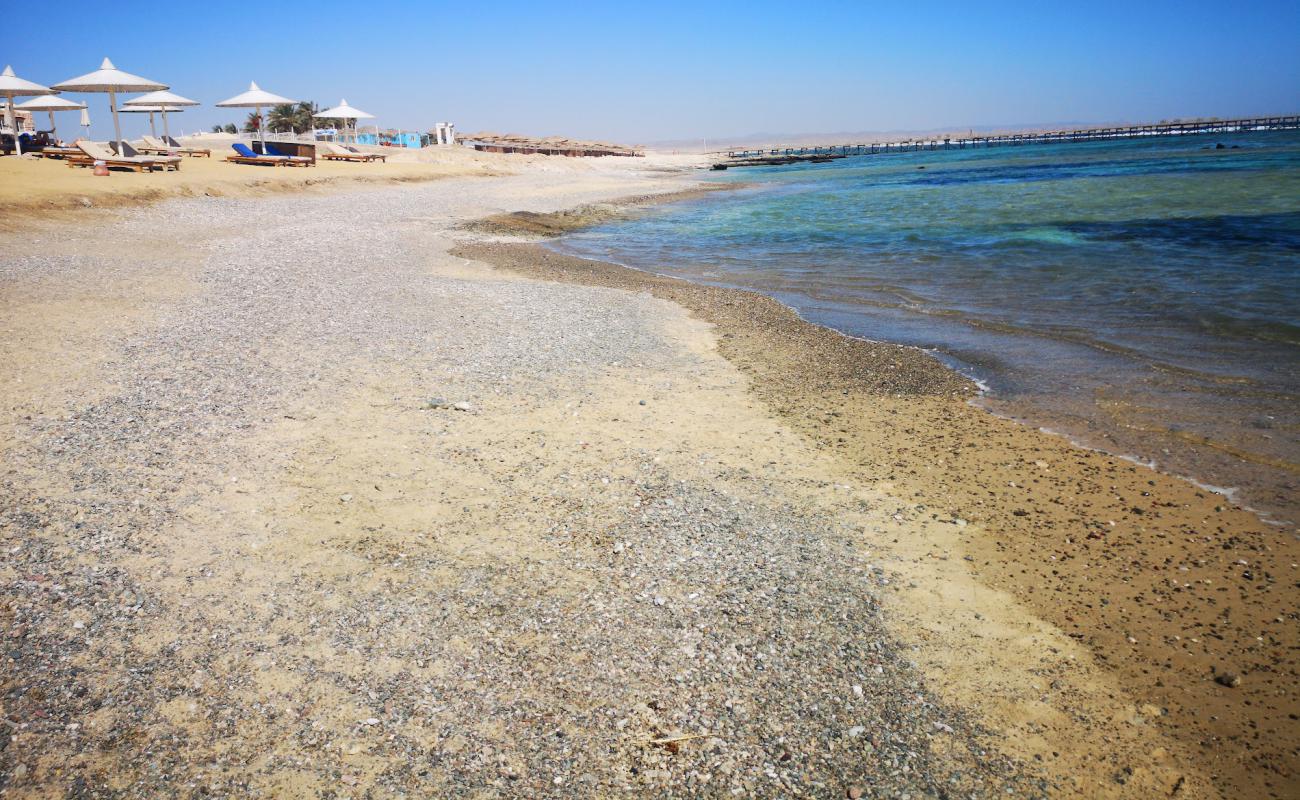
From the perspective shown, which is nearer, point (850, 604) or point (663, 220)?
point (850, 604)

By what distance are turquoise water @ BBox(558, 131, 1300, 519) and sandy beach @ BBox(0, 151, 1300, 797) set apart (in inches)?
38.1

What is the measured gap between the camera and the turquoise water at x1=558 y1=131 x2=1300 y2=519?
6598mm

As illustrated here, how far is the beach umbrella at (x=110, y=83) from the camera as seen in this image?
2450 cm

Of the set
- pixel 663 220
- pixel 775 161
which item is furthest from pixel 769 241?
pixel 775 161

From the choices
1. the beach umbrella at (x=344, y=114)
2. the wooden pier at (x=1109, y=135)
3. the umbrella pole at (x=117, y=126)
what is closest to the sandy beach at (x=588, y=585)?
the umbrella pole at (x=117, y=126)

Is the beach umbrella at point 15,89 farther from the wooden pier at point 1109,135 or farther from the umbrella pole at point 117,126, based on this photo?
the wooden pier at point 1109,135

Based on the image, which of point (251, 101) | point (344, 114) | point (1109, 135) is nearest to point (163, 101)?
point (251, 101)

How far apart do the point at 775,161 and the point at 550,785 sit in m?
89.6

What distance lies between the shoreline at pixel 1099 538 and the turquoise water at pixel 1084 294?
21.2 inches

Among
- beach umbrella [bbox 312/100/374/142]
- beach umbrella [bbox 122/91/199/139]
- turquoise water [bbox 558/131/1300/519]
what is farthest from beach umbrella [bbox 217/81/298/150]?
turquoise water [bbox 558/131/1300/519]

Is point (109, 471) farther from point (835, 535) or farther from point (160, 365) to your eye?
point (835, 535)

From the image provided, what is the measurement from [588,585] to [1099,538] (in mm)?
3233

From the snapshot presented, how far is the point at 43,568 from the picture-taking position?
3.82 m

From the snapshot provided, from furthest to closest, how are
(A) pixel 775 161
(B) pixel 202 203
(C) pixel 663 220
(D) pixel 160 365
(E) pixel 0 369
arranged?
(A) pixel 775 161 < (C) pixel 663 220 < (B) pixel 202 203 < (D) pixel 160 365 < (E) pixel 0 369
